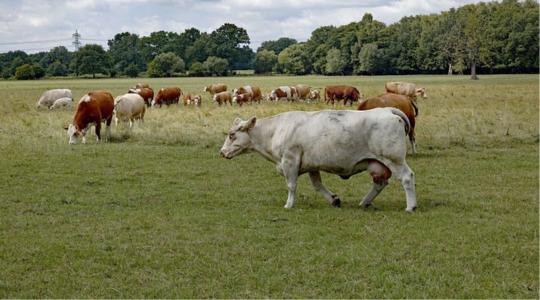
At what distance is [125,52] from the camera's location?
461 ft

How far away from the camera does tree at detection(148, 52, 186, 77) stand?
4641 inches

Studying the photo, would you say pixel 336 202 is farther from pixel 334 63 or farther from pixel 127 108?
pixel 334 63

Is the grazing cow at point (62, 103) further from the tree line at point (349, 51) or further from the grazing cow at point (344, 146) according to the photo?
the tree line at point (349, 51)

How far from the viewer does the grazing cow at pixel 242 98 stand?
39.9m

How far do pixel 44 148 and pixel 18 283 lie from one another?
11749 mm

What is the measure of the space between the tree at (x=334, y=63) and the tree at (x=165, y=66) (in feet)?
90.5

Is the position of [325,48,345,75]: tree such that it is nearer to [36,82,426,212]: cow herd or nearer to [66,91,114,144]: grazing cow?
[66,91,114,144]: grazing cow

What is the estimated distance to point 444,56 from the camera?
97.3 m

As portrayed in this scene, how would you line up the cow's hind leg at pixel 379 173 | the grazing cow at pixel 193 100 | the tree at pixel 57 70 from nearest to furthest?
1. the cow's hind leg at pixel 379 173
2. the grazing cow at pixel 193 100
3. the tree at pixel 57 70

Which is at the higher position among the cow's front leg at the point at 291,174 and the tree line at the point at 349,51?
the tree line at the point at 349,51

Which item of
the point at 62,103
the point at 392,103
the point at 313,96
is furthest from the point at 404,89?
the point at 392,103

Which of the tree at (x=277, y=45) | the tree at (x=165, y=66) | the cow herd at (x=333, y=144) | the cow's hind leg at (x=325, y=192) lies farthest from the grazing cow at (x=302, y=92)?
the tree at (x=277, y=45)

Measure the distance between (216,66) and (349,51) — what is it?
971 inches

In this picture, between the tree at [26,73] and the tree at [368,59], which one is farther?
the tree at [26,73]
